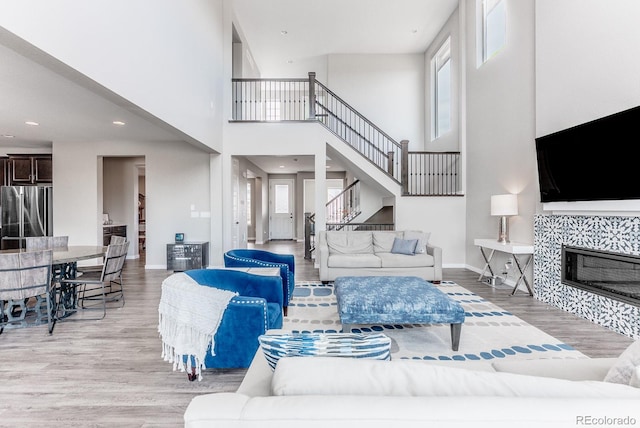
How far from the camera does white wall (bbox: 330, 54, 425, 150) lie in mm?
8922

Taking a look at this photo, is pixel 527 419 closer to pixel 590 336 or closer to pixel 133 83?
pixel 590 336

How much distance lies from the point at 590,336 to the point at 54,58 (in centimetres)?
521

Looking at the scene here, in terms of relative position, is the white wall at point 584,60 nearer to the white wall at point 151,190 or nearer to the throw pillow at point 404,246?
the throw pillow at point 404,246

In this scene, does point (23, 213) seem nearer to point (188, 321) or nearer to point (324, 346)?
point (188, 321)

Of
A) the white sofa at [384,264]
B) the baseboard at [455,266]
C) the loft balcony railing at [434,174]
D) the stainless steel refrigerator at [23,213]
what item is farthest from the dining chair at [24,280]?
the baseboard at [455,266]

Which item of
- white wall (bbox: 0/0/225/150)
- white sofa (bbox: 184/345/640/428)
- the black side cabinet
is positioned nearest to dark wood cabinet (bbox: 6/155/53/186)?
the black side cabinet

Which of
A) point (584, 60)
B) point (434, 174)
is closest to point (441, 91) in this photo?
point (434, 174)

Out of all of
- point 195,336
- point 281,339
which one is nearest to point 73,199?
point 195,336

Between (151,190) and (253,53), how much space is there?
16.1ft

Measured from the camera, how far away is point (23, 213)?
660cm

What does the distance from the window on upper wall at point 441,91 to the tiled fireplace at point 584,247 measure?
4.08 meters

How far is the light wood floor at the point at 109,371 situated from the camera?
204cm

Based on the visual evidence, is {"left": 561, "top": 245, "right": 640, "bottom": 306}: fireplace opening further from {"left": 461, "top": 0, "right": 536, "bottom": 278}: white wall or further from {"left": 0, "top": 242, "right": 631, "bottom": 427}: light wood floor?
{"left": 461, "top": 0, "right": 536, "bottom": 278}: white wall

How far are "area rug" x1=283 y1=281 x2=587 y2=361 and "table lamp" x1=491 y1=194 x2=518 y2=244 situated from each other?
4.01ft
